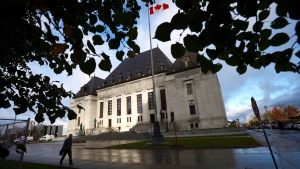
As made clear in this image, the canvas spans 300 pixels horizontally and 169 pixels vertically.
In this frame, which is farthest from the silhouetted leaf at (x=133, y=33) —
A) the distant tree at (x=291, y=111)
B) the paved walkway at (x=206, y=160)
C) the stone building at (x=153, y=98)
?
the distant tree at (x=291, y=111)

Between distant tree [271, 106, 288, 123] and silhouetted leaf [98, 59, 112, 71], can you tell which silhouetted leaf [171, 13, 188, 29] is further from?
distant tree [271, 106, 288, 123]

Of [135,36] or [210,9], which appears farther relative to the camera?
[135,36]

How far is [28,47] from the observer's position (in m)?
4.06

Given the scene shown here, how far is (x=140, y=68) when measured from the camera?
61531 mm

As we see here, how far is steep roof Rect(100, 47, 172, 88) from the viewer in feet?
185

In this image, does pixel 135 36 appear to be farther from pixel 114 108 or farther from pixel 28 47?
pixel 114 108

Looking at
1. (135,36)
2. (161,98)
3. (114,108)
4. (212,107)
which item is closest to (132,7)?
(135,36)

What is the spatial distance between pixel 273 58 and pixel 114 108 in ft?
201

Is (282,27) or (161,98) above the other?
(161,98)

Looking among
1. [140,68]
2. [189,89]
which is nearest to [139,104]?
[140,68]

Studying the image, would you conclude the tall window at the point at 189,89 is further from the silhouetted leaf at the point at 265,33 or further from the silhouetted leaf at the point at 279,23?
the silhouetted leaf at the point at 279,23

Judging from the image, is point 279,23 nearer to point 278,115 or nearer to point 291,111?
point 291,111

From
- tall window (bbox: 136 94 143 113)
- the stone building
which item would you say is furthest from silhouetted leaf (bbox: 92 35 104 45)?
tall window (bbox: 136 94 143 113)

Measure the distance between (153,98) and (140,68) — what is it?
25.2m
